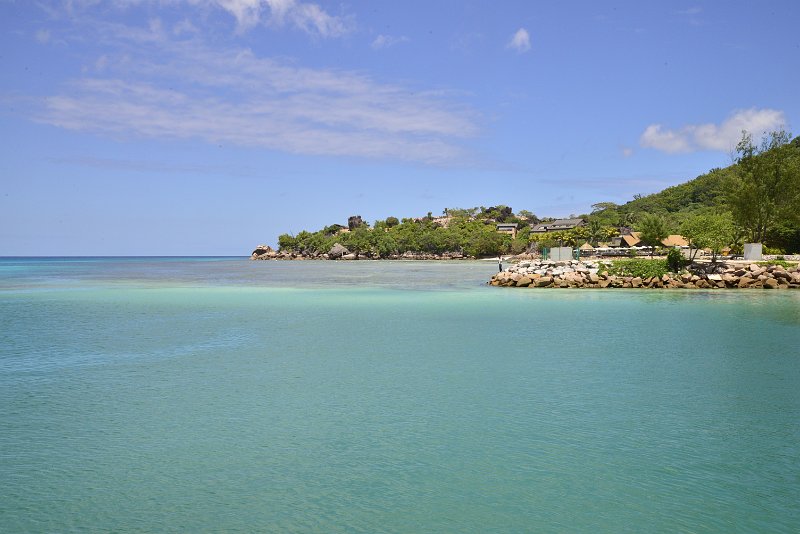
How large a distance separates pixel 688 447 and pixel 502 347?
816 cm

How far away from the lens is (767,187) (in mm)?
47688

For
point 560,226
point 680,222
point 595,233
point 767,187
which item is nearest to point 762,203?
point 767,187

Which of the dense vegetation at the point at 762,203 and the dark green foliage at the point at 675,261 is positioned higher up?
the dense vegetation at the point at 762,203

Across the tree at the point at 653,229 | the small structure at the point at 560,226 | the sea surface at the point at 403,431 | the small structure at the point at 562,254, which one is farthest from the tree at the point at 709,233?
the small structure at the point at 560,226

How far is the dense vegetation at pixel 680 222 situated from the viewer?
155 feet

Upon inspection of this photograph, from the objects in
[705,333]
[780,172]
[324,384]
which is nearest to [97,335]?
[324,384]

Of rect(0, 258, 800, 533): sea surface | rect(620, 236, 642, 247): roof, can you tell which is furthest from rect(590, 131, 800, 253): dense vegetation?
rect(620, 236, 642, 247): roof

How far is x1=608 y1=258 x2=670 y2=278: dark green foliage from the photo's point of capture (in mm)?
38656

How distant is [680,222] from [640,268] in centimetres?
5980

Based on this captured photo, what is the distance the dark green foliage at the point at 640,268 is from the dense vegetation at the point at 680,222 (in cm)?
672

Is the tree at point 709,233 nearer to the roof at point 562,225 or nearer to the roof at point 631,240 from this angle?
the roof at point 631,240

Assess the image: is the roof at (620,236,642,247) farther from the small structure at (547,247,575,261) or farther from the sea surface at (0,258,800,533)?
the sea surface at (0,258,800,533)

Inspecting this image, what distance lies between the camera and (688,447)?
8180 millimetres

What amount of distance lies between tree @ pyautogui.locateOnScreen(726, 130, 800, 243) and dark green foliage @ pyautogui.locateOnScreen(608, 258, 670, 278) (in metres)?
14.4
